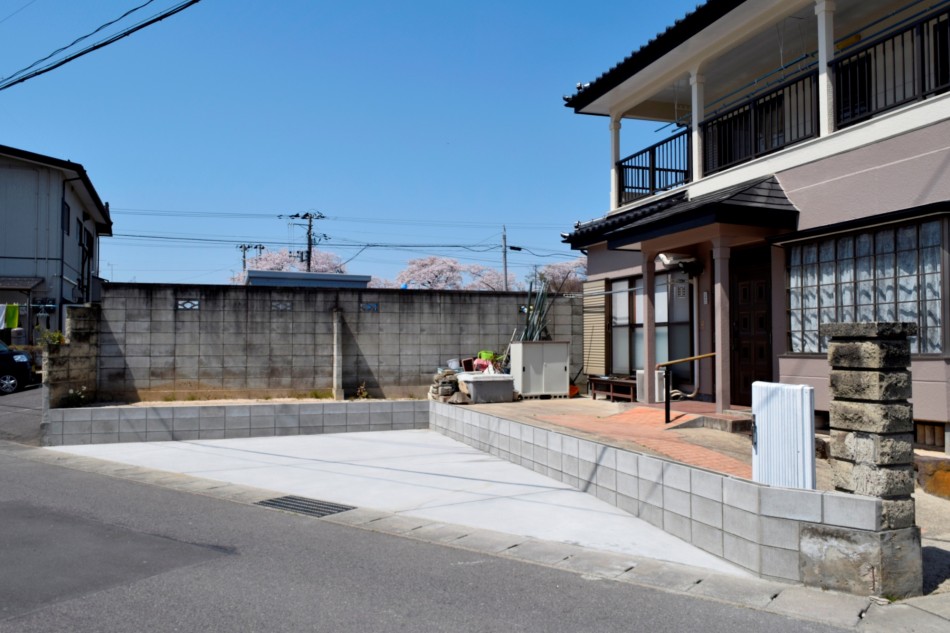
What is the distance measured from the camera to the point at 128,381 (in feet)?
43.4

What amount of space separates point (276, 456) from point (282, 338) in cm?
431

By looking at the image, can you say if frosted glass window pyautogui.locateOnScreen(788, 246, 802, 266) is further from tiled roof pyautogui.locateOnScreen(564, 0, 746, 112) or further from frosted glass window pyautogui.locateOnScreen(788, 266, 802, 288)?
tiled roof pyautogui.locateOnScreen(564, 0, 746, 112)

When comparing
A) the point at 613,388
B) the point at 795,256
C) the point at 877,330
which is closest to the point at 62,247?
the point at 613,388

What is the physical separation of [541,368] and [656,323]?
235cm

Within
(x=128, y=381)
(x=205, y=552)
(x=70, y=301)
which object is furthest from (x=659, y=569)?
(x=70, y=301)

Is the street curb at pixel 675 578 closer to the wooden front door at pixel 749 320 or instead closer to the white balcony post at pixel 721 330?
the white balcony post at pixel 721 330

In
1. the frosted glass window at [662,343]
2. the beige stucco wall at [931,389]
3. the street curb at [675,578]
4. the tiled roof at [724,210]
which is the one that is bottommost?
the street curb at [675,578]

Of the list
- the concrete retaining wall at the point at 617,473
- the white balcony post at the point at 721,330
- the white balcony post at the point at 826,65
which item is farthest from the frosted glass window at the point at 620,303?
the white balcony post at the point at 826,65

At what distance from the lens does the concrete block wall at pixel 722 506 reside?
4.66 m

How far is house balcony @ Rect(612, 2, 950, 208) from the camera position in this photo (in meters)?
7.81

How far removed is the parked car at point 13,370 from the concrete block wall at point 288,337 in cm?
690

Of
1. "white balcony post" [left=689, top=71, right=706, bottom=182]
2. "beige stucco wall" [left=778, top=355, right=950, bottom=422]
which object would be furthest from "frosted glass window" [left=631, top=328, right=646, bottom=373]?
"beige stucco wall" [left=778, top=355, right=950, bottom=422]

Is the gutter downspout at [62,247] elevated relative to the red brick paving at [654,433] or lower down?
elevated

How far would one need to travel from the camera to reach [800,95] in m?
10.2
